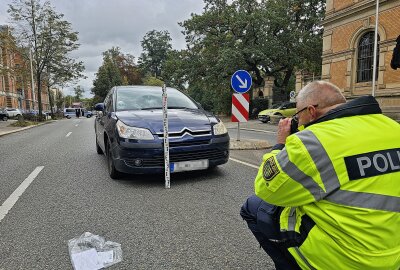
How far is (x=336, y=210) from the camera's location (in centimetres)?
148

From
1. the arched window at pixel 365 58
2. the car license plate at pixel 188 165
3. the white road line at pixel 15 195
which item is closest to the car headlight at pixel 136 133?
the car license plate at pixel 188 165

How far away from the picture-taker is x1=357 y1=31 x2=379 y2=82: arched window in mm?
21391

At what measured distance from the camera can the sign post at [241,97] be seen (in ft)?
30.3

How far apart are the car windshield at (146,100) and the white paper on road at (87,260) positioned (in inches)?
131

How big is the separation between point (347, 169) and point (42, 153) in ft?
29.0

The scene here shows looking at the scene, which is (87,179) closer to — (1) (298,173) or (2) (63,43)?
(1) (298,173)

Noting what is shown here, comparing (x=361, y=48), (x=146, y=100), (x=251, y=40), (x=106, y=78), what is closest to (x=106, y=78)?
(x=106, y=78)

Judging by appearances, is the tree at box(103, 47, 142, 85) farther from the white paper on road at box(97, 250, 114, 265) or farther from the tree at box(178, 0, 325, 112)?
the white paper on road at box(97, 250, 114, 265)

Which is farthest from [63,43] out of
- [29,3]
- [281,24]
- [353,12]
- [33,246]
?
[33,246]

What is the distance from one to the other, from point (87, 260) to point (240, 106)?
23.8ft

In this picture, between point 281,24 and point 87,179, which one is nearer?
point 87,179

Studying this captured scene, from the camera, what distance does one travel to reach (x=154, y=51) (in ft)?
287

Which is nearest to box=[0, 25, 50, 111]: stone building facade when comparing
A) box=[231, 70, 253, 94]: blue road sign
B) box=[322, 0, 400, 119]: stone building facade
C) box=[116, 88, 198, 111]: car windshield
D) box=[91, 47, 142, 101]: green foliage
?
box=[91, 47, 142, 101]: green foliage

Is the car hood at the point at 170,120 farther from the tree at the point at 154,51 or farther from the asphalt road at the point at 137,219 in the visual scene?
the tree at the point at 154,51
